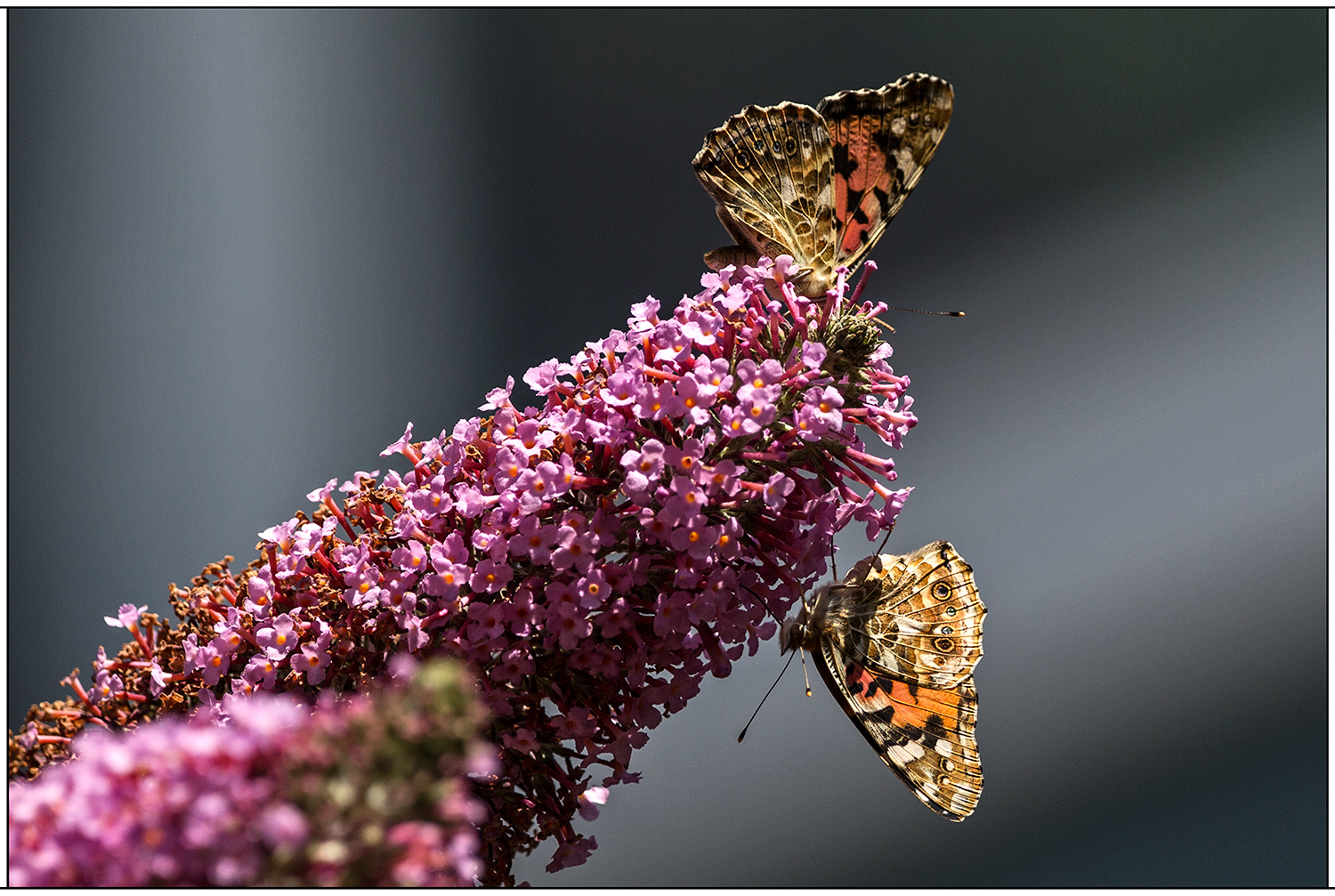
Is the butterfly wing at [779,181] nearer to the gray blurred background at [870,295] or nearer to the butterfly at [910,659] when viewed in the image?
the butterfly at [910,659]

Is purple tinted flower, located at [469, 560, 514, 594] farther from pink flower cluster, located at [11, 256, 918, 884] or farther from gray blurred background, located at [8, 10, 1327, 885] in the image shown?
gray blurred background, located at [8, 10, 1327, 885]

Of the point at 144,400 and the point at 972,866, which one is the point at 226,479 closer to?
the point at 144,400

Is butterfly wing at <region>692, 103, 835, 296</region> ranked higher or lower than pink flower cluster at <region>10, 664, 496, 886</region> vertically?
higher

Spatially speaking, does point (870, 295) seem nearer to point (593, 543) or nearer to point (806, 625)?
point (806, 625)

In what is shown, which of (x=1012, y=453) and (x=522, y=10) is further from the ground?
(x=522, y=10)

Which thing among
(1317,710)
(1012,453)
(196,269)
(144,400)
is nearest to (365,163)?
(196,269)

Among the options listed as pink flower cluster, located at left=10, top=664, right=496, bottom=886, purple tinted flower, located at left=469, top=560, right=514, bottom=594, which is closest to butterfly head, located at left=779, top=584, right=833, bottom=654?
purple tinted flower, located at left=469, top=560, right=514, bottom=594

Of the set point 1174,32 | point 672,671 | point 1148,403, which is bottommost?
point 672,671
